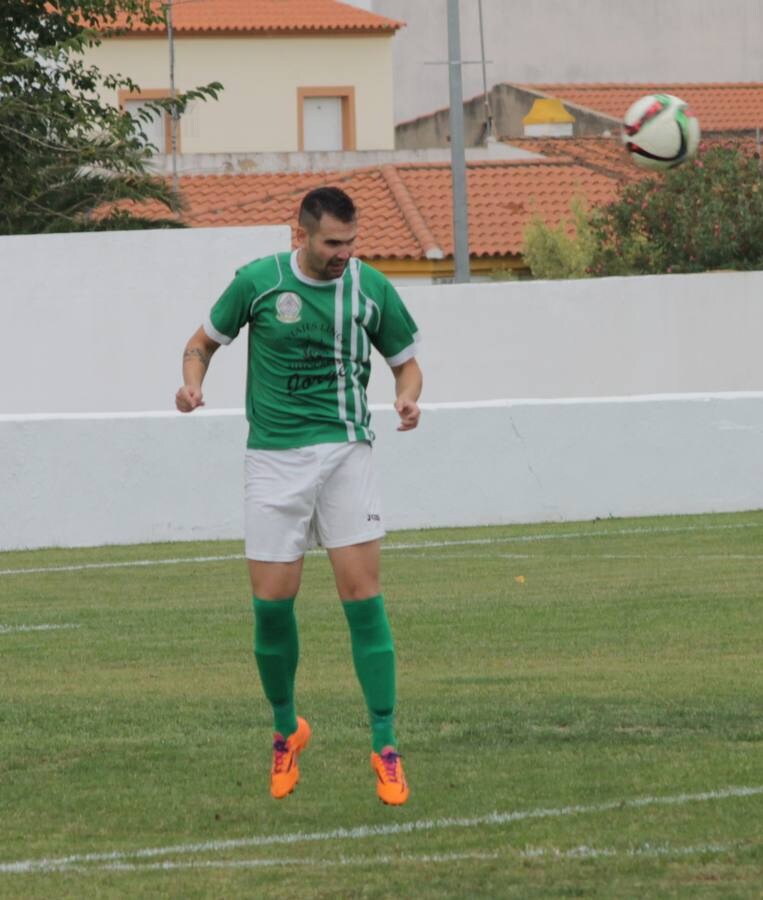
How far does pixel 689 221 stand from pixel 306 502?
81.4 ft

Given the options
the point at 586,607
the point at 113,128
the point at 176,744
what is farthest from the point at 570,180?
Answer: the point at 176,744

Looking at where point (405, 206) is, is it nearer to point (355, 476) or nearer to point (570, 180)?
point (570, 180)

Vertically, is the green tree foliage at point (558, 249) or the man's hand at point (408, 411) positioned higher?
the green tree foliage at point (558, 249)

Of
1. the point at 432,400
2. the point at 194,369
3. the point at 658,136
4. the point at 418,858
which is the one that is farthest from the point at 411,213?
the point at 418,858

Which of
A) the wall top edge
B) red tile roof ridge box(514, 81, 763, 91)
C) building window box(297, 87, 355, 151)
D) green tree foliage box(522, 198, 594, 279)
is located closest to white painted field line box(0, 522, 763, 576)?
the wall top edge

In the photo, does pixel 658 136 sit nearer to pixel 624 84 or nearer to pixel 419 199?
pixel 419 199

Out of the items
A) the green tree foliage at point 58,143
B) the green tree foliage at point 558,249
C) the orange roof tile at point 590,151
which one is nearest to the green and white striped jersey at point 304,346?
the green tree foliage at point 58,143

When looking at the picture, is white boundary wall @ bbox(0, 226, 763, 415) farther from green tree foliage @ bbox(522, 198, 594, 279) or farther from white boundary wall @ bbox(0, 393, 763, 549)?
green tree foliage @ bbox(522, 198, 594, 279)

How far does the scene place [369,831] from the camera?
262 inches

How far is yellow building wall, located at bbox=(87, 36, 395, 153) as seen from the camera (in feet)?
162

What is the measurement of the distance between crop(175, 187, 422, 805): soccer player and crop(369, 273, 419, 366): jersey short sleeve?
0.01m

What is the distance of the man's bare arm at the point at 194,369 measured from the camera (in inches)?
285

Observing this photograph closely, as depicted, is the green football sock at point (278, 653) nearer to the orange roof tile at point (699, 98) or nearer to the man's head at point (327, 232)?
the man's head at point (327, 232)

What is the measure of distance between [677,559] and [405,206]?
79.4ft
